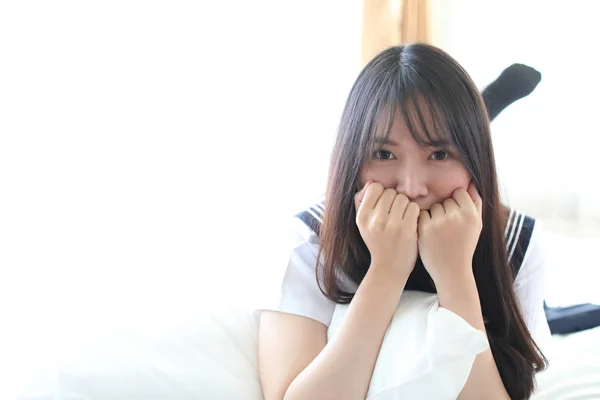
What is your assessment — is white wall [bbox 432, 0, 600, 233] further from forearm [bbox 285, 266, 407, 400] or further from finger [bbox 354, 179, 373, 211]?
forearm [bbox 285, 266, 407, 400]

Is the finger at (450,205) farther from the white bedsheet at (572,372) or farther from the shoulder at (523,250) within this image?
the white bedsheet at (572,372)

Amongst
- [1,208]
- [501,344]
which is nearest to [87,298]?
[1,208]

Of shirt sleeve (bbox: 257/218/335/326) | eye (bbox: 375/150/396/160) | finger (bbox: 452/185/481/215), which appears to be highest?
eye (bbox: 375/150/396/160)

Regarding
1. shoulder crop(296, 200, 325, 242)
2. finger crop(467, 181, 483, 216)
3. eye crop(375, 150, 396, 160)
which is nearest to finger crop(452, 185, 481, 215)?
finger crop(467, 181, 483, 216)

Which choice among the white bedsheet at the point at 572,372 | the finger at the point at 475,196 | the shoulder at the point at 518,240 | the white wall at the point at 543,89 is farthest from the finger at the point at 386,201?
the white wall at the point at 543,89

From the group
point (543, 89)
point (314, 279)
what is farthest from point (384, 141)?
point (543, 89)

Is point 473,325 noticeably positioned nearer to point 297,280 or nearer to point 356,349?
point 356,349

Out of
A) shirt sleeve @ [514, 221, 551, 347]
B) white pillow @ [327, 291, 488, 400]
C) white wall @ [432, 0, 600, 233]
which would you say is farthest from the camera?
white wall @ [432, 0, 600, 233]

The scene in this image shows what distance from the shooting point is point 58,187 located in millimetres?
1087

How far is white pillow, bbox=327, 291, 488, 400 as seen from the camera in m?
0.73

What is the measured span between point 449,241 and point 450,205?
0.06 meters

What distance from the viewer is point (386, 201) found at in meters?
0.86

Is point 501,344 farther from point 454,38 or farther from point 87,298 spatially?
point 454,38

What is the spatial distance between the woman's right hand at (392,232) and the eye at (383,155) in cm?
7
